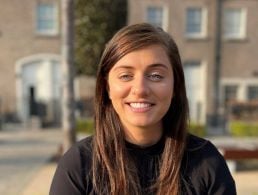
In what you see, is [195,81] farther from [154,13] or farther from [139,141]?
[139,141]

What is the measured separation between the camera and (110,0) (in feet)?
36.5

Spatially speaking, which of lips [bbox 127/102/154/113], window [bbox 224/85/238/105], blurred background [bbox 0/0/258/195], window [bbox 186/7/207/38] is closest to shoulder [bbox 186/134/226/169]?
lips [bbox 127/102/154/113]

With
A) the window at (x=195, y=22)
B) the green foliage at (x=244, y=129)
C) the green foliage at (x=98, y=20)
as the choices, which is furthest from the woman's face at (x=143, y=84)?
the window at (x=195, y=22)

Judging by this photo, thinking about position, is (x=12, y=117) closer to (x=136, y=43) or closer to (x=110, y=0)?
(x=110, y=0)

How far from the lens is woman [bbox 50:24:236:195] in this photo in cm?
175

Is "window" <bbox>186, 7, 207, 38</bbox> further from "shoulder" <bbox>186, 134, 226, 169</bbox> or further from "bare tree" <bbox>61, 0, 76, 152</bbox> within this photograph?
"shoulder" <bbox>186, 134, 226, 169</bbox>

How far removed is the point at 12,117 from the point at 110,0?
9.59m

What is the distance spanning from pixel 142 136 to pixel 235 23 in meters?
18.8

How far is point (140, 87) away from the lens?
5.68 ft

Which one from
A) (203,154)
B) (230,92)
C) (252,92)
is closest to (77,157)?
(203,154)

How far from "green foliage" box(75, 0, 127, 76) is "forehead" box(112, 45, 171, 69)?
9378mm

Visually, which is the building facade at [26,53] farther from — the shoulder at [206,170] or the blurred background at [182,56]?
the shoulder at [206,170]

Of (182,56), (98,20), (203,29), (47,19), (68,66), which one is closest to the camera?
(68,66)

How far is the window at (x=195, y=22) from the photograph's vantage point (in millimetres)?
19469
